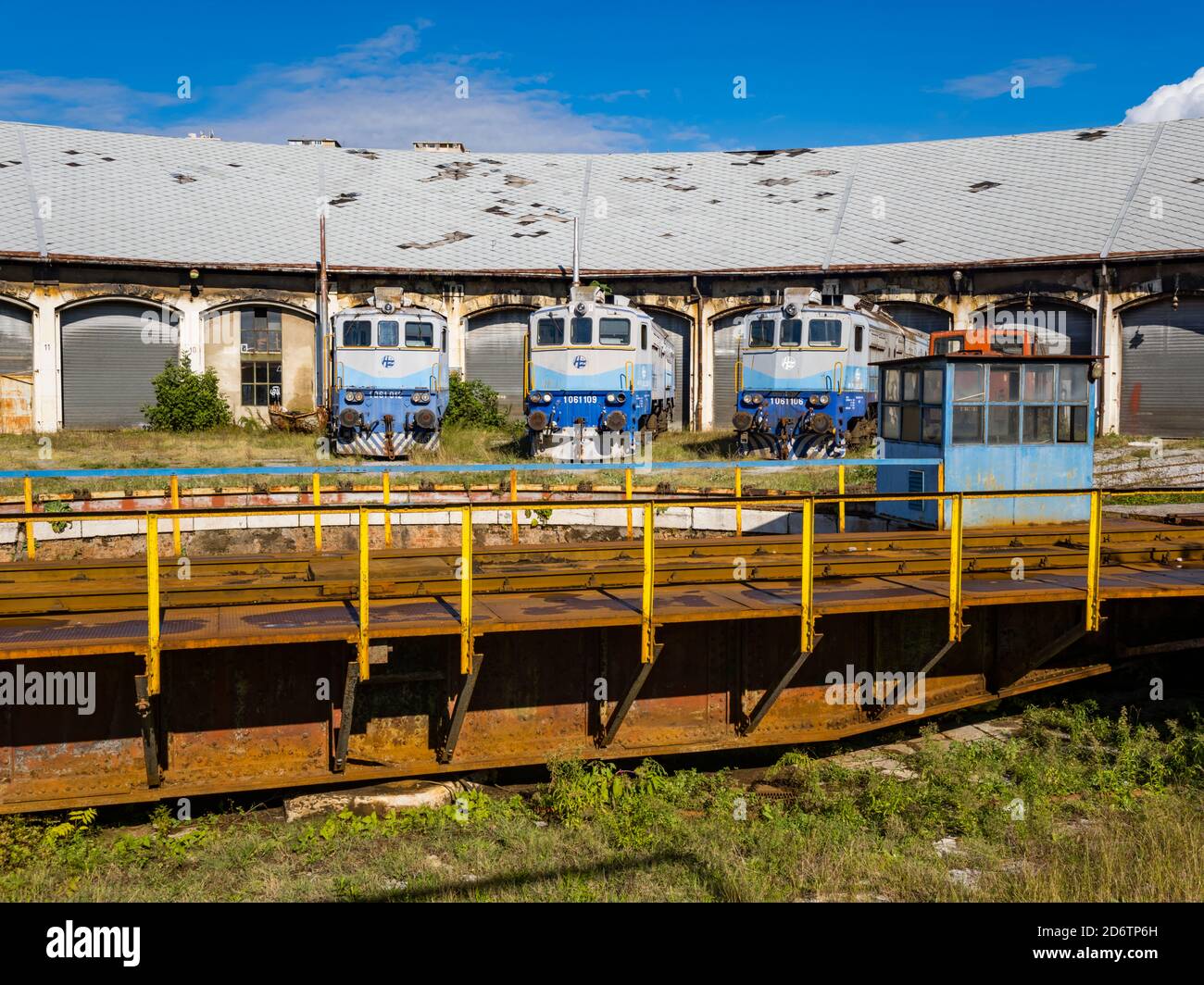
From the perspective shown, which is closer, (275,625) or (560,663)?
(275,625)

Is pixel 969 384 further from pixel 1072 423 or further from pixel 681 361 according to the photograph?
pixel 681 361

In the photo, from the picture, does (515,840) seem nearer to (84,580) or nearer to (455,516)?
(84,580)

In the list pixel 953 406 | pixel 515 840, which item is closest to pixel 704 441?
pixel 953 406

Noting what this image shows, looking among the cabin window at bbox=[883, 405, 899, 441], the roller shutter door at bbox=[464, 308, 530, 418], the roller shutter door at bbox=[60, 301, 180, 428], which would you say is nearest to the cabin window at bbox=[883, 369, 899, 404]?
the cabin window at bbox=[883, 405, 899, 441]

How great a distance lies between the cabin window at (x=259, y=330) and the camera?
29016mm

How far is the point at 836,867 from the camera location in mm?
7039

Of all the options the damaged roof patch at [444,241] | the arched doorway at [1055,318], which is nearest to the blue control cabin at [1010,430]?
the arched doorway at [1055,318]

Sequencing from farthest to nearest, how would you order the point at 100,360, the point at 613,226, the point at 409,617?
the point at 613,226
the point at 100,360
the point at 409,617

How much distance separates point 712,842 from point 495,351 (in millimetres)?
24110

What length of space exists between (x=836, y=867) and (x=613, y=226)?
27.2 m

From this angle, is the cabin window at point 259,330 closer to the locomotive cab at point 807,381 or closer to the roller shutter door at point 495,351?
the roller shutter door at point 495,351

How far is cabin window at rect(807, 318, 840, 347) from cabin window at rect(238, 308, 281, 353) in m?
14.9

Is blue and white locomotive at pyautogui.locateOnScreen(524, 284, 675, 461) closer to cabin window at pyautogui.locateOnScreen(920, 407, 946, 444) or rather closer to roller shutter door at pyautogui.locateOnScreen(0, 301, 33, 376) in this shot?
cabin window at pyautogui.locateOnScreen(920, 407, 946, 444)

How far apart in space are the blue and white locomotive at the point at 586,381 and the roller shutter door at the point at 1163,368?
42.7ft
